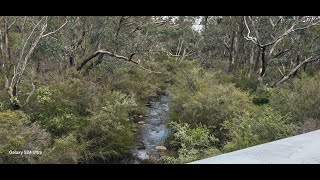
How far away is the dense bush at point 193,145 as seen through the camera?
7.15m

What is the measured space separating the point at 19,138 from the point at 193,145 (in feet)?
11.2

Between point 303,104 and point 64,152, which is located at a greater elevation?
point 303,104

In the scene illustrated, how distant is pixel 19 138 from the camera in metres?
6.57

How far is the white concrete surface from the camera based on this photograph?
1089 millimetres

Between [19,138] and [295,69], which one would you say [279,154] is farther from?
[295,69]

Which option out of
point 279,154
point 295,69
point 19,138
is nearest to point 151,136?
point 19,138

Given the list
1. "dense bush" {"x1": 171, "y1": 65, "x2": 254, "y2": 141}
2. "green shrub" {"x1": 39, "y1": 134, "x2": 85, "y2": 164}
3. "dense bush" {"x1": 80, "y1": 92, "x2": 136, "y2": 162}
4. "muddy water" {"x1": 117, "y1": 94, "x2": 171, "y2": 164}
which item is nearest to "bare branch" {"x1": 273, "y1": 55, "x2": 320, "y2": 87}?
"dense bush" {"x1": 171, "y1": 65, "x2": 254, "y2": 141}

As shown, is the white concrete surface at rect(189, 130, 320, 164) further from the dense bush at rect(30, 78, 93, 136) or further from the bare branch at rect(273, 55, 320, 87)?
the bare branch at rect(273, 55, 320, 87)

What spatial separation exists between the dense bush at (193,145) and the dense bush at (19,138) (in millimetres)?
2506
